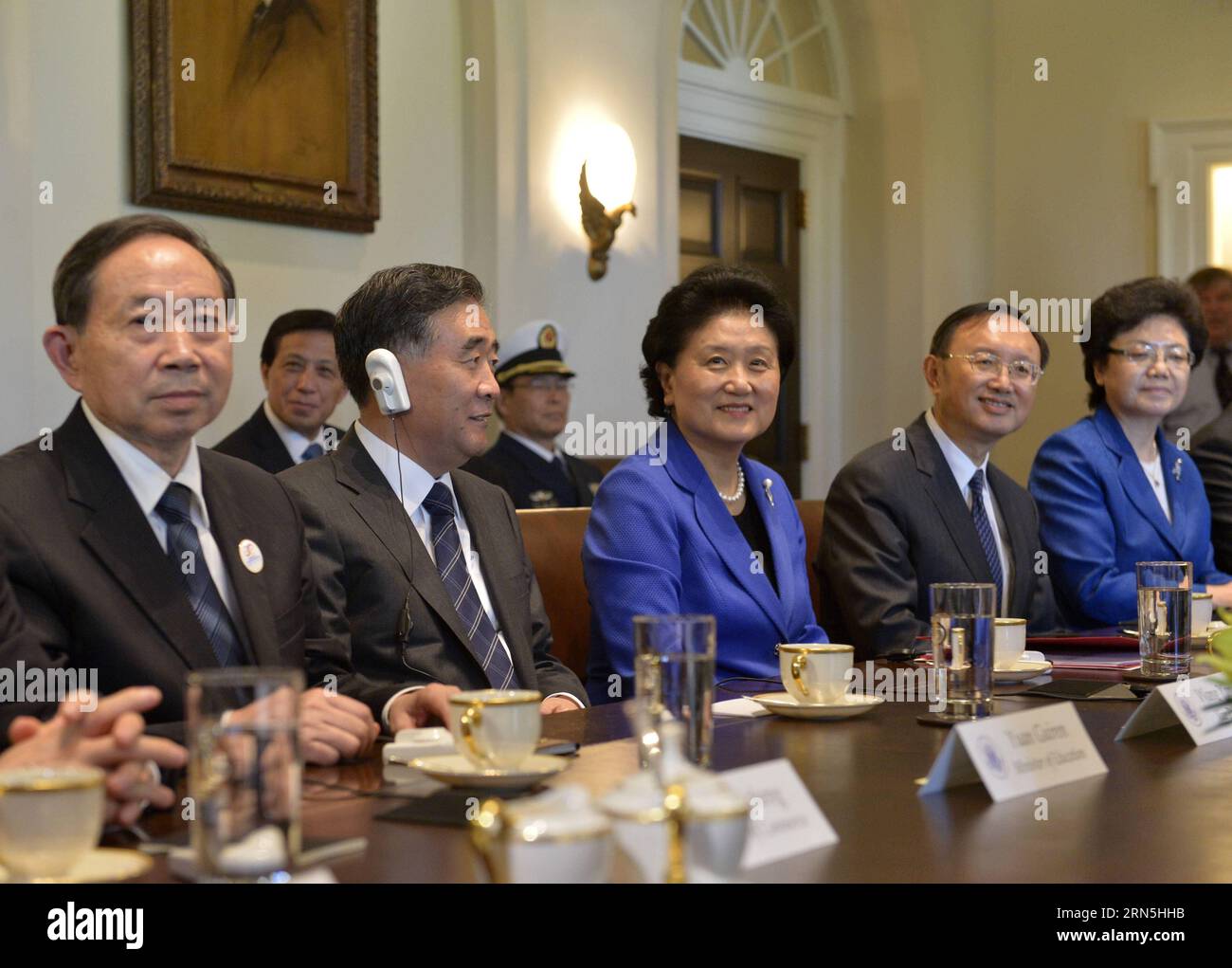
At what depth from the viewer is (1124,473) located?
Answer: 11.5 feet

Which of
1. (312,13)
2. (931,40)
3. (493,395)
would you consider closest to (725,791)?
(493,395)

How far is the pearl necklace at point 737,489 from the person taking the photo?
2.77 m

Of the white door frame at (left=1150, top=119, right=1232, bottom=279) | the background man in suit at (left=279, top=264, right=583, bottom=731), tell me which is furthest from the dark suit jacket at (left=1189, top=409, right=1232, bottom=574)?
the white door frame at (left=1150, top=119, right=1232, bottom=279)

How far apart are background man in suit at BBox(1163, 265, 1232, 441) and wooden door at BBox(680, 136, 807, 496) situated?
1600 mm

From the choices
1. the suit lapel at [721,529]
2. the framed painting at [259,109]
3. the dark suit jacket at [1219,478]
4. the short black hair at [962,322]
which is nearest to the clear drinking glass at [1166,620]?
the suit lapel at [721,529]

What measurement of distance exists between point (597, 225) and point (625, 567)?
289 centimetres

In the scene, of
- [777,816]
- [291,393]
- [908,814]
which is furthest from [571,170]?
[777,816]

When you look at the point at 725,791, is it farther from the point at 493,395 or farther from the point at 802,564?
the point at 802,564

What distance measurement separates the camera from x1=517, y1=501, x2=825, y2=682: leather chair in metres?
2.83

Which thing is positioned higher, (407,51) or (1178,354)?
(407,51)

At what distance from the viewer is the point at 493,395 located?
252 cm

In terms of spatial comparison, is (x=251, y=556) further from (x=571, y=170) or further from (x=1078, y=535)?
(x=571, y=170)

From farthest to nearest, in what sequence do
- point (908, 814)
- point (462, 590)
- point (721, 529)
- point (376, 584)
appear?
point (721, 529) → point (462, 590) → point (376, 584) → point (908, 814)
